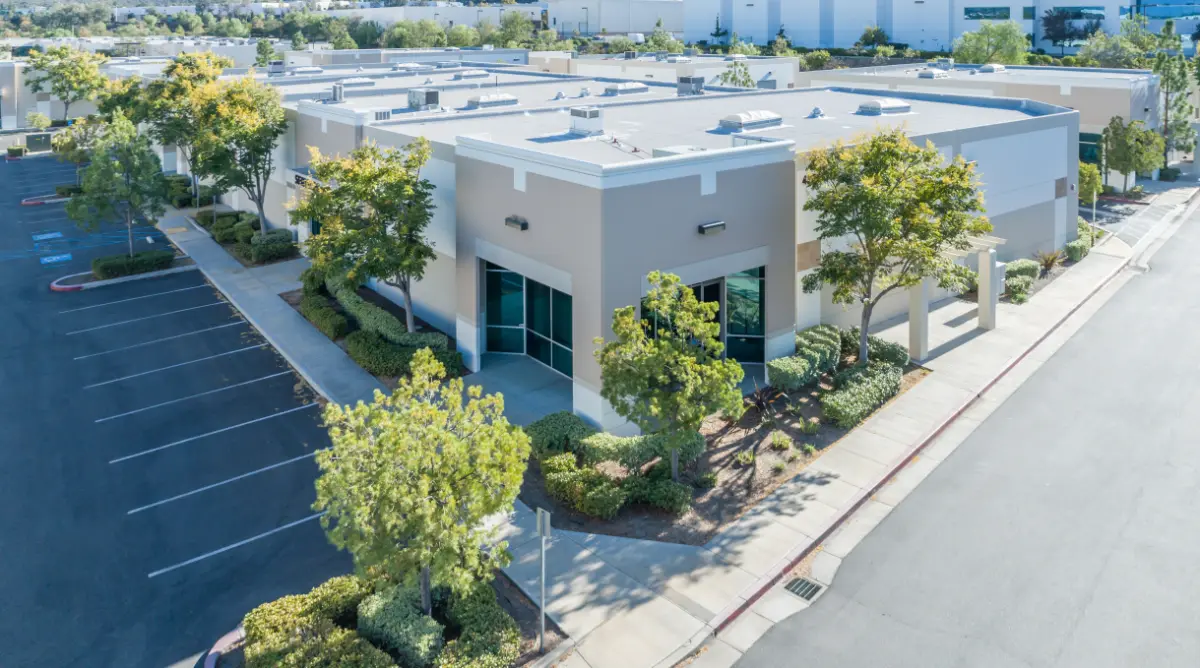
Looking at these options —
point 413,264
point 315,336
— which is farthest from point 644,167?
point 315,336

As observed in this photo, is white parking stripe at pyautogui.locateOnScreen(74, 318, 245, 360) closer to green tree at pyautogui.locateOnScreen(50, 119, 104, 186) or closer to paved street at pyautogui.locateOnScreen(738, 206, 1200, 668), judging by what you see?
green tree at pyautogui.locateOnScreen(50, 119, 104, 186)

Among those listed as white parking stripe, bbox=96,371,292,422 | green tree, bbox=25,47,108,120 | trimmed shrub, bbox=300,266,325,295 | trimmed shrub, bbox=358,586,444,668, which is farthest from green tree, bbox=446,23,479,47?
trimmed shrub, bbox=358,586,444,668

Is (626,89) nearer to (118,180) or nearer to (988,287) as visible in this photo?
(988,287)

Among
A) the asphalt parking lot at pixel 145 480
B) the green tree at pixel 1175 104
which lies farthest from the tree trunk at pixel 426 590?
the green tree at pixel 1175 104

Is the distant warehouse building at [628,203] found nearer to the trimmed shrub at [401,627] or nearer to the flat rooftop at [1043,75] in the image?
the trimmed shrub at [401,627]

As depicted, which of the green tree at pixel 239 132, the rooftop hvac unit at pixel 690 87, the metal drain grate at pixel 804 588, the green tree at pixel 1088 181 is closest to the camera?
the metal drain grate at pixel 804 588

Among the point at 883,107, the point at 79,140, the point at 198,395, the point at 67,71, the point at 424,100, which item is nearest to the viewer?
the point at 198,395

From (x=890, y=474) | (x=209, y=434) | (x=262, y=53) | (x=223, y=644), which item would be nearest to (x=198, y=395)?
(x=209, y=434)
